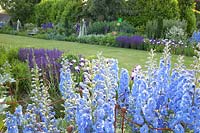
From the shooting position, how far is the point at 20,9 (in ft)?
68.2

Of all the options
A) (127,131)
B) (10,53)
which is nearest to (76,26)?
(10,53)

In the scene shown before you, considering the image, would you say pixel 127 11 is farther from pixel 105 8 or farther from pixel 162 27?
pixel 162 27

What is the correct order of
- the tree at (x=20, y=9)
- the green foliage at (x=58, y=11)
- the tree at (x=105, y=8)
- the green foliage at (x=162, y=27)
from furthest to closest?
the tree at (x=20, y=9) → the green foliage at (x=58, y=11) → the tree at (x=105, y=8) → the green foliage at (x=162, y=27)

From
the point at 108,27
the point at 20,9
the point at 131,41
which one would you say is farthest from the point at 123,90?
the point at 20,9

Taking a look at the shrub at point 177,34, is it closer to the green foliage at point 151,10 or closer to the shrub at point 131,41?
the shrub at point 131,41

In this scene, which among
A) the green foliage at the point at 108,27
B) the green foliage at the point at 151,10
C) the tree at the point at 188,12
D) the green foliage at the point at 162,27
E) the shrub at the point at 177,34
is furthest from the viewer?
the tree at the point at 188,12

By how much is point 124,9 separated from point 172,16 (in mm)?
2233

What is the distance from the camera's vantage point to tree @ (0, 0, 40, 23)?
20781 mm

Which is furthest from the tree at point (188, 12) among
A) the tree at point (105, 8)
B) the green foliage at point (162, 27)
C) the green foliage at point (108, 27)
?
the tree at point (105, 8)

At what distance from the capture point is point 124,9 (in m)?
15.9

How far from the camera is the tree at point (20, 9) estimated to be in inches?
818

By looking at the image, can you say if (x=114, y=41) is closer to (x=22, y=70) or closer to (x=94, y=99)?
(x=22, y=70)

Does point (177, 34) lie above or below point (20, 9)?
below

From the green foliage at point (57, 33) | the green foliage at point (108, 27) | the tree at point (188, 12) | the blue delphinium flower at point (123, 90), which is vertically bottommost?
the blue delphinium flower at point (123, 90)
